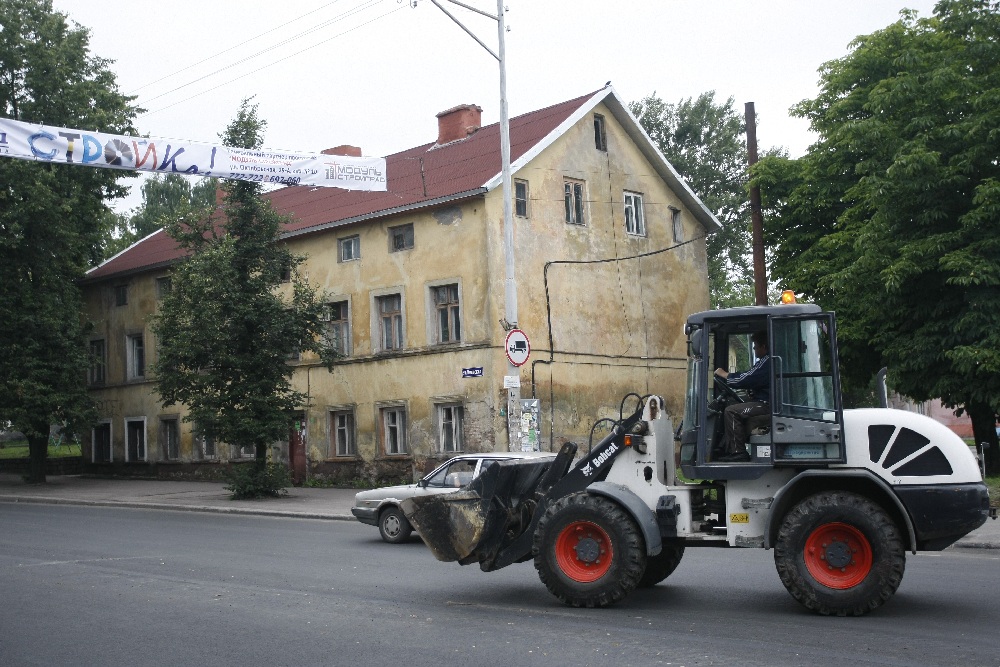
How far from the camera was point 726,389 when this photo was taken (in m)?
9.84

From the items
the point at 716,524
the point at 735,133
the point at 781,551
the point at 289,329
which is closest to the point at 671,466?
the point at 716,524

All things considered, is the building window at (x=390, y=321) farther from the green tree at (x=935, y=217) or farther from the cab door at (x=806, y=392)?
the cab door at (x=806, y=392)

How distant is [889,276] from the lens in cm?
2258

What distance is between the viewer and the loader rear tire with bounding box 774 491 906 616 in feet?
29.2

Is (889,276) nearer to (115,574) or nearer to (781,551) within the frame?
(781,551)

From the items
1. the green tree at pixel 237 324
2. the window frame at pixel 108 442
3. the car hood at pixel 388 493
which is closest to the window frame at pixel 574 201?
the green tree at pixel 237 324

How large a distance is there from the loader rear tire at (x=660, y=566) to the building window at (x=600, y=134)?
73.2 feet

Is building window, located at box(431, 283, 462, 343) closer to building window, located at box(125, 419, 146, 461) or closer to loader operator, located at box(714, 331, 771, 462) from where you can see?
building window, located at box(125, 419, 146, 461)

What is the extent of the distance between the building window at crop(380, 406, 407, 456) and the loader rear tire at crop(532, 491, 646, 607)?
20735 millimetres

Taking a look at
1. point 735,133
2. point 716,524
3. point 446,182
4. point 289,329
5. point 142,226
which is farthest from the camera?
point 142,226

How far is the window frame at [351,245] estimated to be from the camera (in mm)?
31734

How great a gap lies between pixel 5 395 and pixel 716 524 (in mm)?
27850

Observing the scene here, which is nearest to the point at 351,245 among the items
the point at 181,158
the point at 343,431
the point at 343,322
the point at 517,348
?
the point at 343,322

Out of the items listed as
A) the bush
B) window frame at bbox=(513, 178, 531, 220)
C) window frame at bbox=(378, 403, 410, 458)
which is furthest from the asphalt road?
window frame at bbox=(513, 178, 531, 220)
